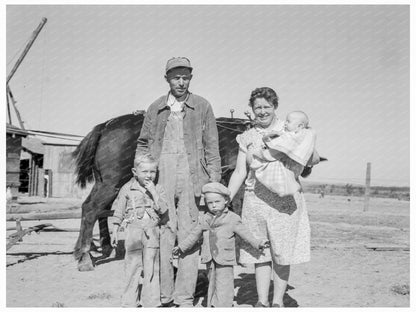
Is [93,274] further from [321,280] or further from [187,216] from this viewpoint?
[321,280]

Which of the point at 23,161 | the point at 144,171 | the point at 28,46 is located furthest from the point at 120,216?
the point at 23,161

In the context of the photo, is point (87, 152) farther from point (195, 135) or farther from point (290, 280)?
point (290, 280)

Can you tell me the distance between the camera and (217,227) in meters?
3.55

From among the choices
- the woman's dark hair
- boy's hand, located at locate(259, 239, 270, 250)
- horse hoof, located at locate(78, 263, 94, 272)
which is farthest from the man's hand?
horse hoof, located at locate(78, 263, 94, 272)

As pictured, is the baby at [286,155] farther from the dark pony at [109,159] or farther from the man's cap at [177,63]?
the dark pony at [109,159]

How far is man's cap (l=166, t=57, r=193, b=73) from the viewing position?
3.72 meters

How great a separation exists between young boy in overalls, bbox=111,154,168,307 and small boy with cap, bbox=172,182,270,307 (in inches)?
10.6

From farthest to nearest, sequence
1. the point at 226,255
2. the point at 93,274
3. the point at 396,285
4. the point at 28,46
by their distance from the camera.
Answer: the point at 28,46, the point at 93,274, the point at 396,285, the point at 226,255

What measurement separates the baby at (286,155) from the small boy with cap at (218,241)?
1.43 ft

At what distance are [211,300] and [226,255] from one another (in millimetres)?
440

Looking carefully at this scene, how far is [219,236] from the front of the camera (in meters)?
3.50

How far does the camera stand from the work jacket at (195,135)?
3.77 meters

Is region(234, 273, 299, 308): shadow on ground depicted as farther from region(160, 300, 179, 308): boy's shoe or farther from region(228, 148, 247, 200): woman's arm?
region(228, 148, 247, 200): woman's arm

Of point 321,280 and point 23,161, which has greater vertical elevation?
point 23,161
